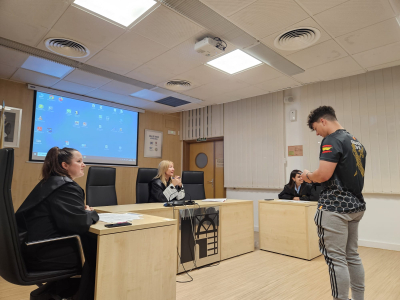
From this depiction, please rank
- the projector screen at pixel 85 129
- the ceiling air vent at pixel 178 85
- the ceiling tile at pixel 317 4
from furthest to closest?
1. the projector screen at pixel 85 129
2. the ceiling air vent at pixel 178 85
3. the ceiling tile at pixel 317 4

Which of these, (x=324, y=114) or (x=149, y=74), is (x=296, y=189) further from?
(x=149, y=74)

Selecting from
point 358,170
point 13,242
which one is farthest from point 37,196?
point 358,170

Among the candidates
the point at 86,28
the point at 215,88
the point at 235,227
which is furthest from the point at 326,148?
the point at 215,88

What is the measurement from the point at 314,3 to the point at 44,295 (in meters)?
2.92

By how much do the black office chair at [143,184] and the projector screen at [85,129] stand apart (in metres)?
1.53

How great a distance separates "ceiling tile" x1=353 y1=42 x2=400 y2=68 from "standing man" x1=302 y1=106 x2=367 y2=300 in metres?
1.91

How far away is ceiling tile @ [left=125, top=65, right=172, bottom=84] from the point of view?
3.57 m

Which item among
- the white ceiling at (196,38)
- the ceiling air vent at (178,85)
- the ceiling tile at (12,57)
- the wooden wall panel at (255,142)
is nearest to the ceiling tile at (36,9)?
the white ceiling at (196,38)

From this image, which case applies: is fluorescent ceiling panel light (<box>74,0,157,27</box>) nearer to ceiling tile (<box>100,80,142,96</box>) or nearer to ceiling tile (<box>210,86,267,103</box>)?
ceiling tile (<box>100,80,142,96</box>)

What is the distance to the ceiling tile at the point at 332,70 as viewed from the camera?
330 centimetres

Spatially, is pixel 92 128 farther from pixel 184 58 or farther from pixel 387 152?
pixel 387 152

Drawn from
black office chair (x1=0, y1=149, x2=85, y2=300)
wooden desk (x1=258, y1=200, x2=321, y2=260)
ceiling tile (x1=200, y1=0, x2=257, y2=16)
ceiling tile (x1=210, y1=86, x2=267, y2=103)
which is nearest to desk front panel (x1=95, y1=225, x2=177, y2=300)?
black office chair (x1=0, y1=149, x2=85, y2=300)

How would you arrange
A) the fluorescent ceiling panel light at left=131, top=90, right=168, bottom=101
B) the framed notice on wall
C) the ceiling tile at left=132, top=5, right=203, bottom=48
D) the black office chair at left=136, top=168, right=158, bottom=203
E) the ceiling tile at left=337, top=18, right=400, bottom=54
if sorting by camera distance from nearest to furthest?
the ceiling tile at left=132, top=5, right=203, bottom=48
the ceiling tile at left=337, top=18, right=400, bottom=54
the black office chair at left=136, top=168, right=158, bottom=203
the fluorescent ceiling panel light at left=131, top=90, right=168, bottom=101
the framed notice on wall

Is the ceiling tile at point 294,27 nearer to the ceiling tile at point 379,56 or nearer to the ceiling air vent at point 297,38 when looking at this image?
the ceiling air vent at point 297,38
